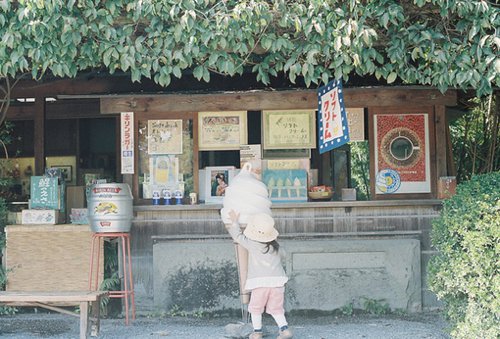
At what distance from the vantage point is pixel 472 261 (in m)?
5.68

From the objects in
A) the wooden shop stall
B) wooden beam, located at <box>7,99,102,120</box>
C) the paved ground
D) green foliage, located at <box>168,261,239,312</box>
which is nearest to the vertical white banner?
the wooden shop stall

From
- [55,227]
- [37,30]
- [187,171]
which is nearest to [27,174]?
[55,227]

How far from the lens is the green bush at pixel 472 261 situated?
5621mm

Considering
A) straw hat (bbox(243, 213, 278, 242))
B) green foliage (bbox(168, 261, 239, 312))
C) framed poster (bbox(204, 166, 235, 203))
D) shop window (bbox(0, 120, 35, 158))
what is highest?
shop window (bbox(0, 120, 35, 158))

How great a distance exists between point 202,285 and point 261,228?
6.70ft

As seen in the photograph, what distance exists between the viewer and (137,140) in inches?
319

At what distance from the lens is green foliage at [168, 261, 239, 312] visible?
7855 mm

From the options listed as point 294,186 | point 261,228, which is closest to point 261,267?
point 261,228

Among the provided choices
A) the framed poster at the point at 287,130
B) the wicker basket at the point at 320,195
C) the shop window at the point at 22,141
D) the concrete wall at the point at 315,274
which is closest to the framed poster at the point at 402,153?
the wicker basket at the point at 320,195

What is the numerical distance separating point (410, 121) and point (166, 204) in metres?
3.14

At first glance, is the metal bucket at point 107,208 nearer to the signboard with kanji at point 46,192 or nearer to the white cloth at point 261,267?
the signboard with kanji at point 46,192

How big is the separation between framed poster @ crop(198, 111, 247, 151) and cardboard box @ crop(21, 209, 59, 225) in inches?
78.3

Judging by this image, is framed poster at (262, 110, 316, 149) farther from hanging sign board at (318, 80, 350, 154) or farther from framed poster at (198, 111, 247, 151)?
hanging sign board at (318, 80, 350, 154)

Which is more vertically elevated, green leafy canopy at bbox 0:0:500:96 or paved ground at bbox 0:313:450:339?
green leafy canopy at bbox 0:0:500:96
